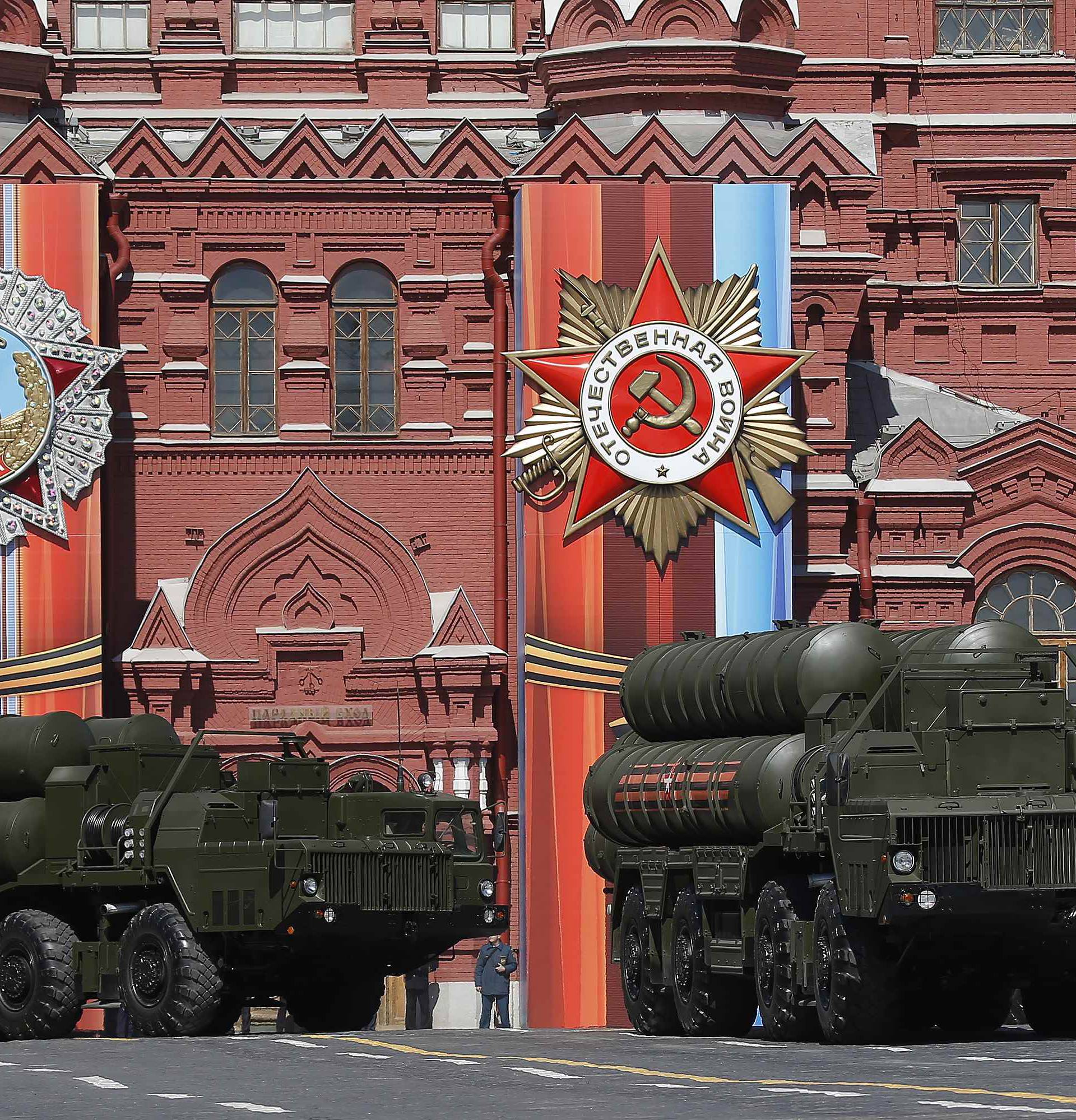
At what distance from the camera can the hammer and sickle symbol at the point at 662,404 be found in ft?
121

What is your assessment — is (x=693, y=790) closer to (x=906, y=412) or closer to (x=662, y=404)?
(x=662, y=404)

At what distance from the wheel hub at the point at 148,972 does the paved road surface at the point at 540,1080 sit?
1829 mm

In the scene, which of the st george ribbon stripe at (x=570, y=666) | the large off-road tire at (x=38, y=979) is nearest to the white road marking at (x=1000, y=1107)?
the large off-road tire at (x=38, y=979)

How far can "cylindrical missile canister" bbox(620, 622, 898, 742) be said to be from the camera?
77.7 feet

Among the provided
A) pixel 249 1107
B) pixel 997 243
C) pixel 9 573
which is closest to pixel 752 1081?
pixel 249 1107

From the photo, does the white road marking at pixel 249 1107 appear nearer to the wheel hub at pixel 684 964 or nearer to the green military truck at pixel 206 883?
the green military truck at pixel 206 883

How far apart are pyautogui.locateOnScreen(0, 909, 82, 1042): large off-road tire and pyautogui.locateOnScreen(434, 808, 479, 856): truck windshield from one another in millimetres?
3601

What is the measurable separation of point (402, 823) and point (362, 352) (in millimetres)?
12488

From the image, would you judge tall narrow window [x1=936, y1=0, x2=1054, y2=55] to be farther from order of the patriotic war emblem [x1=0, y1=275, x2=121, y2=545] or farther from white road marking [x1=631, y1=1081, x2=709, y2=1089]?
white road marking [x1=631, y1=1081, x2=709, y2=1089]

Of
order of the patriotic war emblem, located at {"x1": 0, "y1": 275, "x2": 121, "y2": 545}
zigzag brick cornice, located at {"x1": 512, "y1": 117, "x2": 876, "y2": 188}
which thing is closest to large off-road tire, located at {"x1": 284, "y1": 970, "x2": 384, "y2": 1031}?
order of the patriotic war emblem, located at {"x1": 0, "y1": 275, "x2": 121, "y2": 545}

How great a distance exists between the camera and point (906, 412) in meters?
40.6

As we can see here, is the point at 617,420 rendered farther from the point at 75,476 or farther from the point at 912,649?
the point at 912,649

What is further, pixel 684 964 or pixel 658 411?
pixel 658 411

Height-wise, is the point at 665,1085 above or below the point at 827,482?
below
